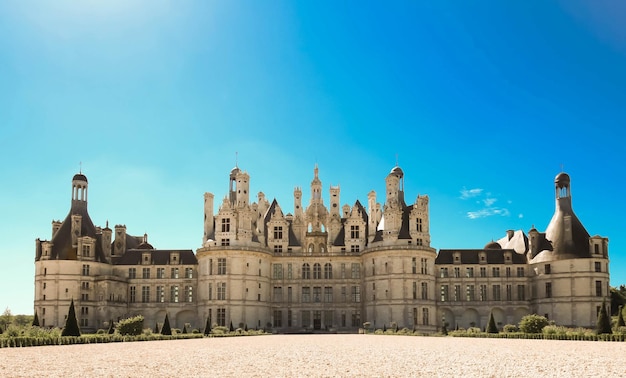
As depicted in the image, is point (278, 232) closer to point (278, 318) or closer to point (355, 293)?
point (278, 318)

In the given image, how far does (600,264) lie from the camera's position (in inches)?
2714

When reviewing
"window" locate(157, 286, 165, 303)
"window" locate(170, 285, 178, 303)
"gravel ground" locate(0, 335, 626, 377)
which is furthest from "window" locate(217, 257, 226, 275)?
"gravel ground" locate(0, 335, 626, 377)

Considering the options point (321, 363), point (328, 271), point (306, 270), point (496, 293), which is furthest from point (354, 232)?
point (321, 363)

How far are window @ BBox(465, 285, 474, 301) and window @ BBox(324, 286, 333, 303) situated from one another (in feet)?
49.3

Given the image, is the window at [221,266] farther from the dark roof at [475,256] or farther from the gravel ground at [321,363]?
the gravel ground at [321,363]

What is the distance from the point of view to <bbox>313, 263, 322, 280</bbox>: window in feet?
244

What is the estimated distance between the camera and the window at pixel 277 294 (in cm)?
7425

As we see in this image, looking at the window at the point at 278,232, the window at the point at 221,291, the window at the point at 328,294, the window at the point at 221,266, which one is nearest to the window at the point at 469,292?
the window at the point at 328,294

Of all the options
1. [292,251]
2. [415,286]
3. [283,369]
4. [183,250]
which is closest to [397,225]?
[415,286]

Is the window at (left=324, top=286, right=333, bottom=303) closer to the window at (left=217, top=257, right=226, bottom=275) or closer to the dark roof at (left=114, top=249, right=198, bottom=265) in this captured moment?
the window at (left=217, top=257, right=226, bottom=275)

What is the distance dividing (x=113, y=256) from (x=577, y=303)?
2018 inches

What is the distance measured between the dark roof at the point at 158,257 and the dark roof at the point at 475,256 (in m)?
28.1

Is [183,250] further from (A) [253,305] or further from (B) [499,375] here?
(B) [499,375]

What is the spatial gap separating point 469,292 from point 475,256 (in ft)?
13.8
